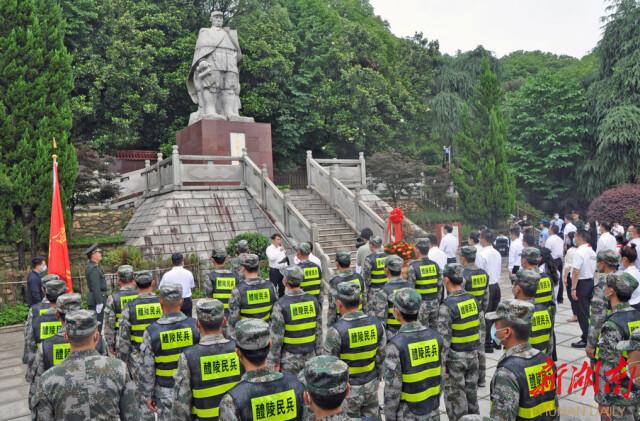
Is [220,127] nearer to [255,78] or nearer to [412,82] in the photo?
[255,78]

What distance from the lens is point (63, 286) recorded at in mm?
5316

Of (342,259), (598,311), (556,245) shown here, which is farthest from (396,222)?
(598,311)

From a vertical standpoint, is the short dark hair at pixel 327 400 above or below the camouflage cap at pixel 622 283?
below

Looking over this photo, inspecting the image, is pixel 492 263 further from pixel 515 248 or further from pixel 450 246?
pixel 450 246

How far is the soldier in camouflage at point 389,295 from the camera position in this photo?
5855 millimetres

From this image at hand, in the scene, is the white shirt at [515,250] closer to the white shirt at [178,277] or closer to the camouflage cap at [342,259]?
the camouflage cap at [342,259]

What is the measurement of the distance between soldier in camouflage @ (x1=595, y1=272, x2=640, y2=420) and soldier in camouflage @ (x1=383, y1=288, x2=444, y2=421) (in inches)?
56.1

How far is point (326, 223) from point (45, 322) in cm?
1277

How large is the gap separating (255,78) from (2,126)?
50.0ft

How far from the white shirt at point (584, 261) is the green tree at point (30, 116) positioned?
42.5 ft

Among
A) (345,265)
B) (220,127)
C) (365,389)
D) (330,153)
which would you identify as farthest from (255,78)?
(365,389)

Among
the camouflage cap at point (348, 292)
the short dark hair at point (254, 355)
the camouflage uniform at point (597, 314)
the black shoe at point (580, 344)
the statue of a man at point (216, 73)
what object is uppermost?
the statue of a man at point (216, 73)

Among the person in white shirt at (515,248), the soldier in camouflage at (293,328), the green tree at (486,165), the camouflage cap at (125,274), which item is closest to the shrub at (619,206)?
the green tree at (486,165)

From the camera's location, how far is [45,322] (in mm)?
5137
